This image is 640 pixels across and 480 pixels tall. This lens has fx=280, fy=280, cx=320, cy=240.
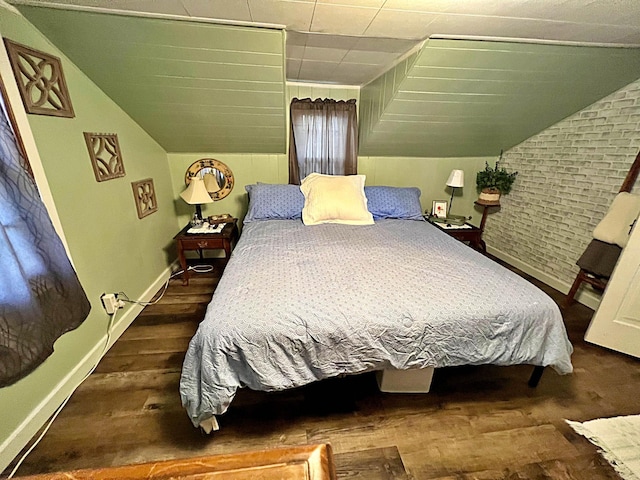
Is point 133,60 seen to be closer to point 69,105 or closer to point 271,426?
point 69,105

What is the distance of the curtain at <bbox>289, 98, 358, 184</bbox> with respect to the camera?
9.22ft

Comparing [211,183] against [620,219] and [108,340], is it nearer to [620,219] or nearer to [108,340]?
[108,340]

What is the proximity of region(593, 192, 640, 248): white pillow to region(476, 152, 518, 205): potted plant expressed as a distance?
3.18 ft

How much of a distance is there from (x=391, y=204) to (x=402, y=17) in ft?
4.74

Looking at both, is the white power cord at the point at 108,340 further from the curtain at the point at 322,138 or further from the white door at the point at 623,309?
→ the white door at the point at 623,309

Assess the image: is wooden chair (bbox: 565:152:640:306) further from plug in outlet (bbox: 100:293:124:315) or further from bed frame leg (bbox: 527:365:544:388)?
plug in outlet (bbox: 100:293:124:315)

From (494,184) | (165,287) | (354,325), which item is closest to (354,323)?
(354,325)

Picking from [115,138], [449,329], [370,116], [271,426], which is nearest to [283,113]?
[370,116]

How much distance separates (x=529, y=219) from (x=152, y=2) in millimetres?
3479

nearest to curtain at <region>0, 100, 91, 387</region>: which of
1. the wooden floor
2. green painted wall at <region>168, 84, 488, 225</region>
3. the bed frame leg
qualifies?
the wooden floor

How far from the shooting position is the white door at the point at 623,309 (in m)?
1.71

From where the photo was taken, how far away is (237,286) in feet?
4.54

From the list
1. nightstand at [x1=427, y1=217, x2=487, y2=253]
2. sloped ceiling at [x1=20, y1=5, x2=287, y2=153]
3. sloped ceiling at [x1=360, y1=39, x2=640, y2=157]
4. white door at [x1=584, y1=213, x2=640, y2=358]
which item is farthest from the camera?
nightstand at [x1=427, y1=217, x2=487, y2=253]

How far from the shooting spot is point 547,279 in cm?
273
